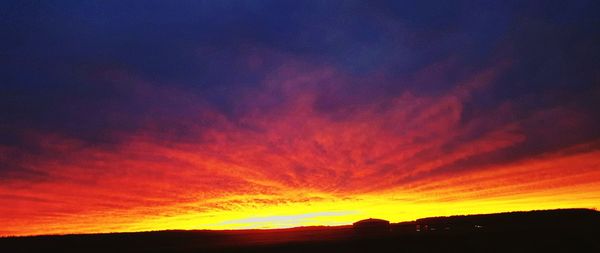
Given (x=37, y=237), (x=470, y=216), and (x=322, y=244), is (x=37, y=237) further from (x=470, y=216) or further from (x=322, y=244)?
(x=470, y=216)

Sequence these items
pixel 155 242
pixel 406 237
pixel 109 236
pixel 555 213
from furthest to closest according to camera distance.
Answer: pixel 555 213 → pixel 109 236 → pixel 155 242 → pixel 406 237

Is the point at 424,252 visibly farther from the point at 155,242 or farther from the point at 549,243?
the point at 155,242

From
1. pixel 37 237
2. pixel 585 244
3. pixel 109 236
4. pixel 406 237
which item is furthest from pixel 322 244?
pixel 37 237

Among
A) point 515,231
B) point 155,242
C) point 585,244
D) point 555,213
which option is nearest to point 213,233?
point 155,242

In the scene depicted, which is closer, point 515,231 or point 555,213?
point 515,231

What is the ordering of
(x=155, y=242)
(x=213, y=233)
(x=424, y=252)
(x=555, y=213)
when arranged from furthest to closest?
(x=555, y=213) → (x=213, y=233) → (x=155, y=242) → (x=424, y=252)

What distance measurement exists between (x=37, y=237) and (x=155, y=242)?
29.2 feet

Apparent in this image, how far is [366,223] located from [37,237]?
25.4 meters

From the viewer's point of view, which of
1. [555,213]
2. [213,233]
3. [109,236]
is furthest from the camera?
[555,213]

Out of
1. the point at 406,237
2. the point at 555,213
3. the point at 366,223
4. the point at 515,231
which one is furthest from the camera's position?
the point at 555,213

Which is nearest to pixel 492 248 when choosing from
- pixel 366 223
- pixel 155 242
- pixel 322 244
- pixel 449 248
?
pixel 449 248

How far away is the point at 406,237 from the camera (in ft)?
63.8

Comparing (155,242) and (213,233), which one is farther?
(213,233)

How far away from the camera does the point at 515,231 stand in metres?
21.4
